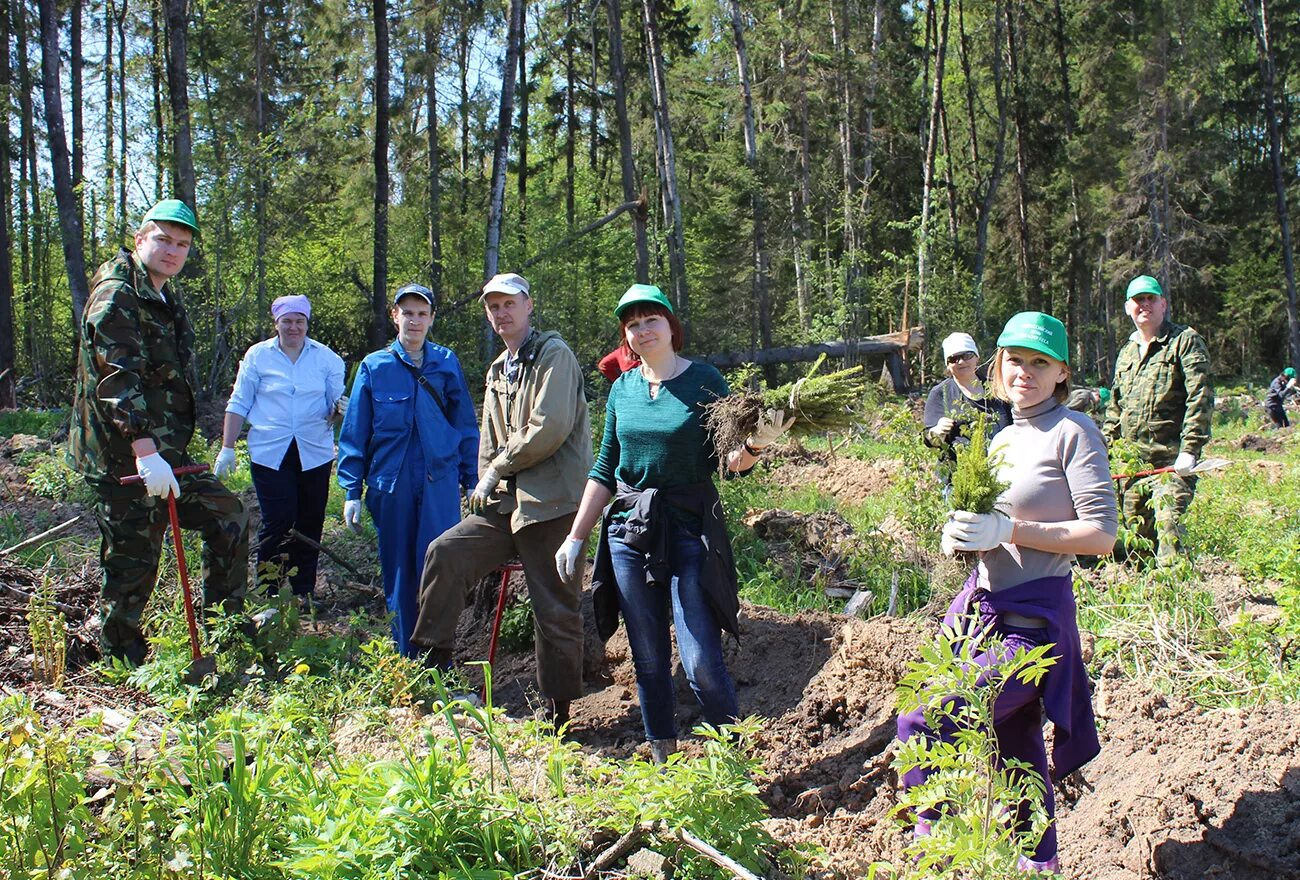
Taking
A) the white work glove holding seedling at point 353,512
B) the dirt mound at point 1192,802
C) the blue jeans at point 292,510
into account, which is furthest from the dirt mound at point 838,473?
the dirt mound at point 1192,802

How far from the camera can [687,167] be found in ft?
102

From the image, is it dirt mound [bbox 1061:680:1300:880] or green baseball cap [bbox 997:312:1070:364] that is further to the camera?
dirt mound [bbox 1061:680:1300:880]

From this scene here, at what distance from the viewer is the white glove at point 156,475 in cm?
409

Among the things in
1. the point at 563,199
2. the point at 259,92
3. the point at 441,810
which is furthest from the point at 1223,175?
the point at 441,810

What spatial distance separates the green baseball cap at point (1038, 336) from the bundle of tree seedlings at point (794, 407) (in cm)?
68

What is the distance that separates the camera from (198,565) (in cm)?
561

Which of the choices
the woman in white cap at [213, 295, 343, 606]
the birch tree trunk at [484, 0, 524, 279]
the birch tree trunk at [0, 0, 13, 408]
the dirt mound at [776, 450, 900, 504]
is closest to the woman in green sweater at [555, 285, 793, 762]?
the woman in white cap at [213, 295, 343, 606]

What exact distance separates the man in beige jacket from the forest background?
10932 millimetres

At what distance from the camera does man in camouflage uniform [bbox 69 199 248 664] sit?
4.15 m

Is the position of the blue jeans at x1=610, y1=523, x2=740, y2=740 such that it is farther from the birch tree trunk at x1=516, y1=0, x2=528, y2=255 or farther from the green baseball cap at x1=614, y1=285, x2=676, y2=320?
the birch tree trunk at x1=516, y1=0, x2=528, y2=255

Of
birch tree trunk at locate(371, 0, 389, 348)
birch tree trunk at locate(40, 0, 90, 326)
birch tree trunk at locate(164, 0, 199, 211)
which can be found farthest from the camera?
birch tree trunk at locate(40, 0, 90, 326)

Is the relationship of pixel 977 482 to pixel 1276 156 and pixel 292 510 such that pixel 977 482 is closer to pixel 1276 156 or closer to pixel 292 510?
pixel 292 510

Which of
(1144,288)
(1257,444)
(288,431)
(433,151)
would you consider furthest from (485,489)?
(433,151)

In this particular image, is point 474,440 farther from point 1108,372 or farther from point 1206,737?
point 1108,372
